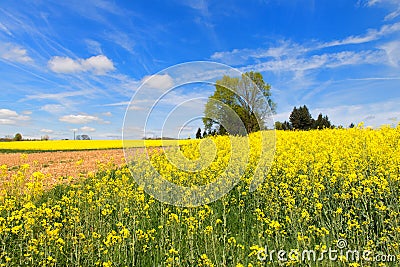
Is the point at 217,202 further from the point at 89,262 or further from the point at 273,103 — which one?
the point at 273,103

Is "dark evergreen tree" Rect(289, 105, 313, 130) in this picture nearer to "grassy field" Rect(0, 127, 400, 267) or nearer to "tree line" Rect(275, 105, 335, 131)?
"tree line" Rect(275, 105, 335, 131)

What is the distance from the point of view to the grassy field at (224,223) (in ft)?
14.4

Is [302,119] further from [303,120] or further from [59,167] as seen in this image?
[59,167]

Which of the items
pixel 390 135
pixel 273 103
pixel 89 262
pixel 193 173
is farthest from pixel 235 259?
pixel 273 103

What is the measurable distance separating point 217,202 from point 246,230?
1.64 m

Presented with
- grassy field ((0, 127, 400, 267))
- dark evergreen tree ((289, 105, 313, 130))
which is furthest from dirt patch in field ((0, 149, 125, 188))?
dark evergreen tree ((289, 105, 313, 130))

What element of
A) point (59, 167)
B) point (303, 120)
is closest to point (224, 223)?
point (59, 167)

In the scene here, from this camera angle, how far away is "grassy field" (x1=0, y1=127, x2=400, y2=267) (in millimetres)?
4398

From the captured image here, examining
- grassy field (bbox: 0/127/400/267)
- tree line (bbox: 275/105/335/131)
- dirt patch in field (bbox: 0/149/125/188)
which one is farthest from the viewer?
tree line (bbox: 275/105/335/131)

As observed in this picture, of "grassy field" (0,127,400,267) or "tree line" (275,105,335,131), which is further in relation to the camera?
"tree line" (275,105,335,131)

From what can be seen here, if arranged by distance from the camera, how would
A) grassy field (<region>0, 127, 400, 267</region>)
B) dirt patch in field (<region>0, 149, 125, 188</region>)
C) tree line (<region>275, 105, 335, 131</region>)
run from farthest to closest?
tree line (<region>275, 105, 335, 131</region>) → dirt patch in field (<region>0, 149, 125, 188</region>) → grassy field (<region>0, 127, 400, 267</region>)

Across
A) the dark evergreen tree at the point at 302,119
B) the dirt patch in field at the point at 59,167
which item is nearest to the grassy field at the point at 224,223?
the dirt patch in field at the point at 59,167

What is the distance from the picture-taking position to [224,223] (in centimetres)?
549

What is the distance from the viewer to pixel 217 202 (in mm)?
7297
